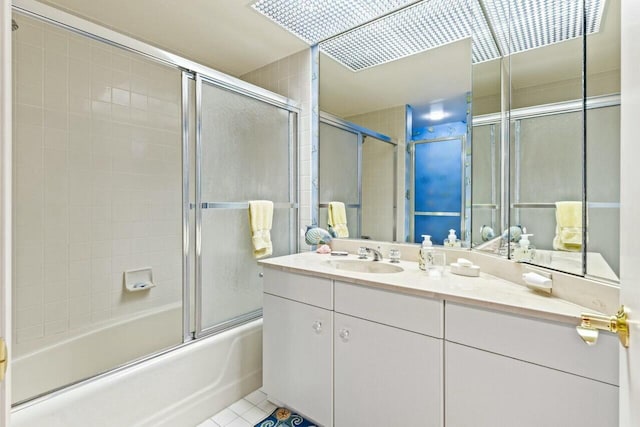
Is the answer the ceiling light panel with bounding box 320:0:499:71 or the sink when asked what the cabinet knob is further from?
the ceiling light panel with bounding box 320:0:499:71

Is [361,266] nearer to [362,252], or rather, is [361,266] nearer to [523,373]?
[362,252]

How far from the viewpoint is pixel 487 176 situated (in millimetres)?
1528

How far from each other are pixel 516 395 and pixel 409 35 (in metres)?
1.90

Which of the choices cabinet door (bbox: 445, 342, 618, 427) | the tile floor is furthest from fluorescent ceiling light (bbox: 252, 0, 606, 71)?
the tile floor

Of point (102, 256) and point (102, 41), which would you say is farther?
point (102, 256)

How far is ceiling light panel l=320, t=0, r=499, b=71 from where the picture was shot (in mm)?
1677

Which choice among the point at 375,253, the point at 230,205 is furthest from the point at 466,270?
the point at 230,205

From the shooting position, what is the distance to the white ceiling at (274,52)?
169 centimetres

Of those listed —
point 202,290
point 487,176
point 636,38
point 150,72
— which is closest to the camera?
point 636,38

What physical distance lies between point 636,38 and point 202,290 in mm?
1911

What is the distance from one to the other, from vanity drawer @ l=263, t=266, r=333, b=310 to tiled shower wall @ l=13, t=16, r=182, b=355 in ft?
2.12

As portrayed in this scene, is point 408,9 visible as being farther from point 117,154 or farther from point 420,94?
point 117,154

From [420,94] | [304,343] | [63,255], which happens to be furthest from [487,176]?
[63,255]

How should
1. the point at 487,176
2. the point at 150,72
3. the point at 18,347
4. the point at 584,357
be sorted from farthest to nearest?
the point at 150,72 < the point at 18,347 < the point at 487,176 < the point at 584,357
